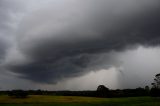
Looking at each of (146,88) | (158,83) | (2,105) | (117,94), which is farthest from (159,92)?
(2,105)

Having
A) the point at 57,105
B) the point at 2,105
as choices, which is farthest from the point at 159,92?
the point at 2,105

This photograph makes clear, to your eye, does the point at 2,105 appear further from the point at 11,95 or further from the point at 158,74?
the point at 158,74

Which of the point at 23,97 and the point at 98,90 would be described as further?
the point at 98,90

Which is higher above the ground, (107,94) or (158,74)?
(158,74)

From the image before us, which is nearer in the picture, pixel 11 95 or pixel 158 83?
pixel 11 95

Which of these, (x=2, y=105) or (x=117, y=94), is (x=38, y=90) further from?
(x=2, y=105)

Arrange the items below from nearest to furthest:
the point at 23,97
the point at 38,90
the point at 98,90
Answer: the point at 23,97, the point at 98,90, the point at 38,90

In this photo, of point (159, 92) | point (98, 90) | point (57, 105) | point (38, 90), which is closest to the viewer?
point (57, 105)

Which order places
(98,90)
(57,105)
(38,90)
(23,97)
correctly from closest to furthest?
(57,105), (23,97), (98,90), (38,90)

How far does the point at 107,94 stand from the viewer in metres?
136

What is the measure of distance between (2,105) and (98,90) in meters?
70.9


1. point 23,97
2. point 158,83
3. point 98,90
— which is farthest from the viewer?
point 98,90

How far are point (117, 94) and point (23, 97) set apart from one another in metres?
56.4

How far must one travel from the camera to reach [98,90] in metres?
140
